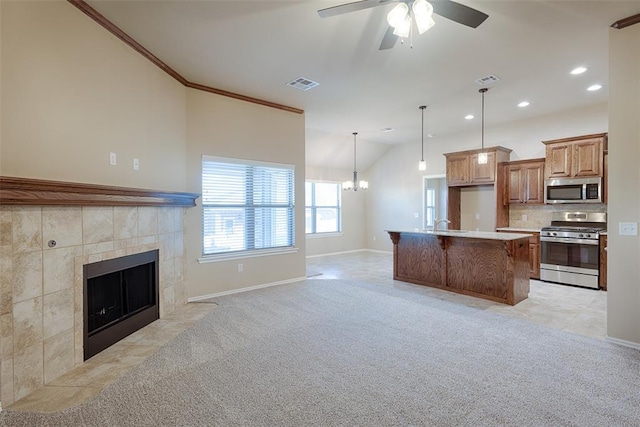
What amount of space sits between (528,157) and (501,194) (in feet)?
2.89

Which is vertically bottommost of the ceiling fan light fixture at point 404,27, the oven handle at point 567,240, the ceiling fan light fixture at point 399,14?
the oven handle at point 567,240

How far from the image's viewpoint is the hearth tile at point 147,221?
11.2 ft

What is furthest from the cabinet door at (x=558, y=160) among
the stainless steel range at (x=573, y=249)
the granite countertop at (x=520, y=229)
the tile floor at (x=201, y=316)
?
the tile floor at (x=201, y=316)

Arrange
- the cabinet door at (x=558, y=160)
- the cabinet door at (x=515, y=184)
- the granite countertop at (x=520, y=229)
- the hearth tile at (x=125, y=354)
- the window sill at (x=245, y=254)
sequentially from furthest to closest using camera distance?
the cabinet door at (x=515, y=184) → the granite countertop at (x=520, y=229) → the cabinet door at (x=558, y=160) → the window sill at (x=245, y=254) → the hearth tile at (x=125, y=354)

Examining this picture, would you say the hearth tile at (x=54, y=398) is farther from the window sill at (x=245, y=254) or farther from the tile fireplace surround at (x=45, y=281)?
the window sill at (x=245, y=254)

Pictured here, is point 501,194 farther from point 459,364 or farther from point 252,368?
point 252,368

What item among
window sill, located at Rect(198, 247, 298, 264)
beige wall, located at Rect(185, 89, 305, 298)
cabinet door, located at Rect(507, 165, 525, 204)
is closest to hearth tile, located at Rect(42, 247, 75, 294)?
beige wall, located at Rect(185, 89, 305, 298)

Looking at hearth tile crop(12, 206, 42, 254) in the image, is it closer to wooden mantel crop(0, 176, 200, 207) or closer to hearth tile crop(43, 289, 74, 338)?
wooden mantel crop(0, 176, 200, 207)

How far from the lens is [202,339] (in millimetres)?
3152

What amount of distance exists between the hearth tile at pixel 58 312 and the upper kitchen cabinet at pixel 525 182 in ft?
22.7

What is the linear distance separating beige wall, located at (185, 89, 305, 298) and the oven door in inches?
167

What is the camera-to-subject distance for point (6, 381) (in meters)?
2.08

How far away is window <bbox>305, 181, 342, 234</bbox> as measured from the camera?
8.69 meters

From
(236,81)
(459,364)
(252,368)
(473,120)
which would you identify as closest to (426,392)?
(459,364)
